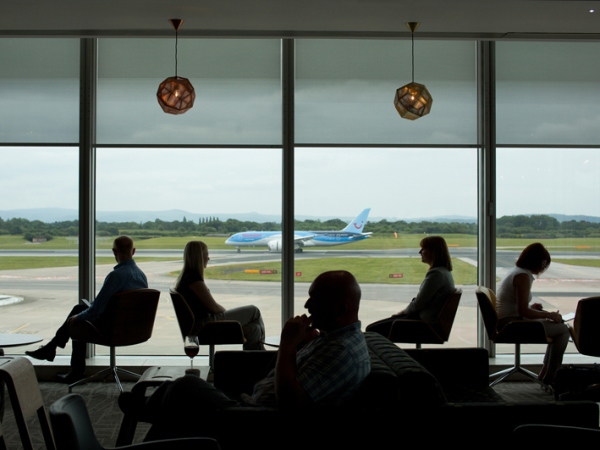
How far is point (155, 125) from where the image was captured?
618 cm

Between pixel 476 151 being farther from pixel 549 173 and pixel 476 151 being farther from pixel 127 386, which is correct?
pixel 127 386

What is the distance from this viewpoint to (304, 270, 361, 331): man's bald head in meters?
2.59

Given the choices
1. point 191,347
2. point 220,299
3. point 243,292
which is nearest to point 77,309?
point 220,299

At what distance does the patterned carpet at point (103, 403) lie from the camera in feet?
13.4

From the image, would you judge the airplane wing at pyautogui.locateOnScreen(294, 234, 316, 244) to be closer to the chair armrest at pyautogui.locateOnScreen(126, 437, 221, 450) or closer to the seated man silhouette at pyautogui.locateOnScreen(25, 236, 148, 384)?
the seated man silhouette at pyautogui.locateOnScreen(25, 236, 148, 384)

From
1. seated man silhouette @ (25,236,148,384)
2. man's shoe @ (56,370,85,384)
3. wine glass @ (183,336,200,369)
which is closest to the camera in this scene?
wine glass @ (183,336,200,369)

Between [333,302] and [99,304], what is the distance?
322 cm

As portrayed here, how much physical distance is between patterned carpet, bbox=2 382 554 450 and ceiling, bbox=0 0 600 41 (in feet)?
10.1

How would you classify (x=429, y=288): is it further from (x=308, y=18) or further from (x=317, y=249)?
(x=308, y=18)

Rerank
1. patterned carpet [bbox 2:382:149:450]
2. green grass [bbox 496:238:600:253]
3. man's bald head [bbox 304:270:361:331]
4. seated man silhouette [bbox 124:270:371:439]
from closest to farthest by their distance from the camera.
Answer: seated man silhouette [bbox 124:270:371:439]
man's bald head [bbox 304:270:361:331]
patterned carpet [bbox 2:382:149:450]
green grass [bbox 496:238:600:253]

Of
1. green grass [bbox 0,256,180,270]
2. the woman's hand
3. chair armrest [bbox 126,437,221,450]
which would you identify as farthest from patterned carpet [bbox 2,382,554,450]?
chair armrest [bbox 126,437,221,450]

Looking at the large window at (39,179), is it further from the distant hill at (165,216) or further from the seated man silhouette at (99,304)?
the seated man silhouette at (99,304)

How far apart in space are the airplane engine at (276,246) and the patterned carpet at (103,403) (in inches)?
77.6

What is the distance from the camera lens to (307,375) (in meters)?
2.38
